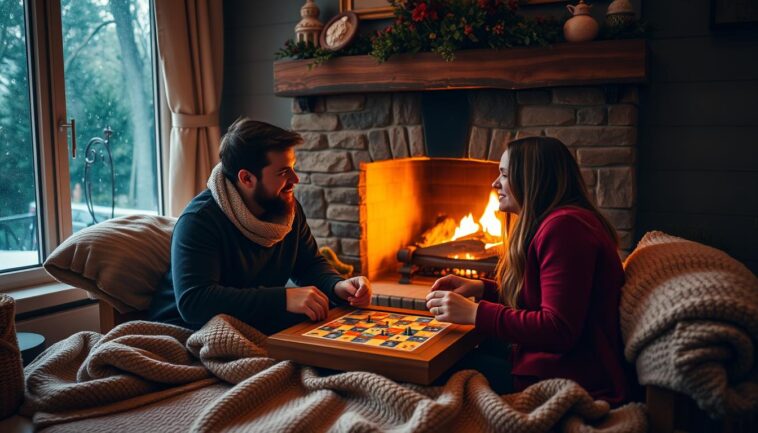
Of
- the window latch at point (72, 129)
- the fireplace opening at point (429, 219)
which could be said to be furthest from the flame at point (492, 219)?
the window latch at point (72, 129)

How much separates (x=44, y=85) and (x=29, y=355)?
1.25 m

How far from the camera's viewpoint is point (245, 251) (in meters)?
2.22

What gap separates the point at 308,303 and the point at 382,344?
0.32m

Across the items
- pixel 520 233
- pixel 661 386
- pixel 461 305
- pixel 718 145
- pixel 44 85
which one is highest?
pixel 44 85

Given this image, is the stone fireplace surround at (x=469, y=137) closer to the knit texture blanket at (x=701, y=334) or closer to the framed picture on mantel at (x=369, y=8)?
the framed picture on mantel at (x=369, y=8)

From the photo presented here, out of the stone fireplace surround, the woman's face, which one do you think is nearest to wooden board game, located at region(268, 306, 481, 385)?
the woman's face

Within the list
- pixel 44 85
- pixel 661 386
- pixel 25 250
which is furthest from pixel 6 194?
pixel 661 386

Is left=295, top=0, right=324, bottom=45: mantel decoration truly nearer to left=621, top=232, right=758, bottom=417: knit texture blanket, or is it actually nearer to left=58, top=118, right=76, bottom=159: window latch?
left=58, top=118, right=76, bottom=159: window latch

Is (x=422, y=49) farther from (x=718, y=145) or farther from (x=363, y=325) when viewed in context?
(x=363, y=325)

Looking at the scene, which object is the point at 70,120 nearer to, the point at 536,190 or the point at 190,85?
the point at 190,85

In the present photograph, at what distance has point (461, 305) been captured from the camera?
1.77 m

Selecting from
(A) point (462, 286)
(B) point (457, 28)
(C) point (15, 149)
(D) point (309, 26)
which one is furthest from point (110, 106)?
(A) point (462, 286)

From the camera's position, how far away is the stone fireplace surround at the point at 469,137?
289 cm

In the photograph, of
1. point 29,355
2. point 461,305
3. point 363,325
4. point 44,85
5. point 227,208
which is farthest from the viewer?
point 44,85
